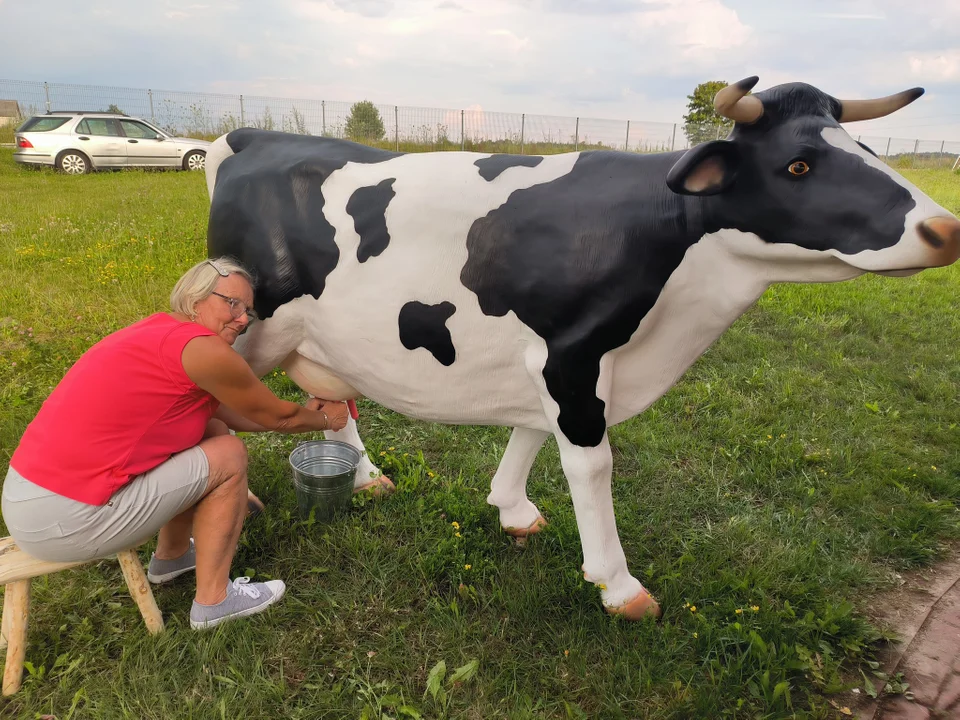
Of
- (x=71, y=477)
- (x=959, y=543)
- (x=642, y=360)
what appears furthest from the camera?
(x=959, y=543)

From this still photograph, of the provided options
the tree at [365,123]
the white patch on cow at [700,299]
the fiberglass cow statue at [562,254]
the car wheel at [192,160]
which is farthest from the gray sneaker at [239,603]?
the tree at [365,123]

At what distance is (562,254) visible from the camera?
1.99 metres

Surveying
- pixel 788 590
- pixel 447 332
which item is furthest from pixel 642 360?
pixel 788 590

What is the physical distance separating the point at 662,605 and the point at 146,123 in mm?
15739

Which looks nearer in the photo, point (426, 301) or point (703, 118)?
point (426, 301)

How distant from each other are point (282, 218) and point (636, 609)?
191 cm

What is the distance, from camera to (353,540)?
114 inches

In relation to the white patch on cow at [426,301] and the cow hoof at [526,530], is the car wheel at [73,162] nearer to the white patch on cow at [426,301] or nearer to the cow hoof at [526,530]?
the white patch on cow at [426,301]

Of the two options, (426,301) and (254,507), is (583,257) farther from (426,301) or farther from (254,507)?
(254,507)

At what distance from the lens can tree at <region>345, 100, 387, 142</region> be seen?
23.5 metres

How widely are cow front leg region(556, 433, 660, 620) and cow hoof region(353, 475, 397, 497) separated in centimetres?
119

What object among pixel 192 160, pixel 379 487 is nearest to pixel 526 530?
pixel 379 487

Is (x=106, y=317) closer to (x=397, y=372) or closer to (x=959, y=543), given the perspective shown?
(x=397, y=372)

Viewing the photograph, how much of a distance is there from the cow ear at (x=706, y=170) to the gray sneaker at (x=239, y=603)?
205cm
